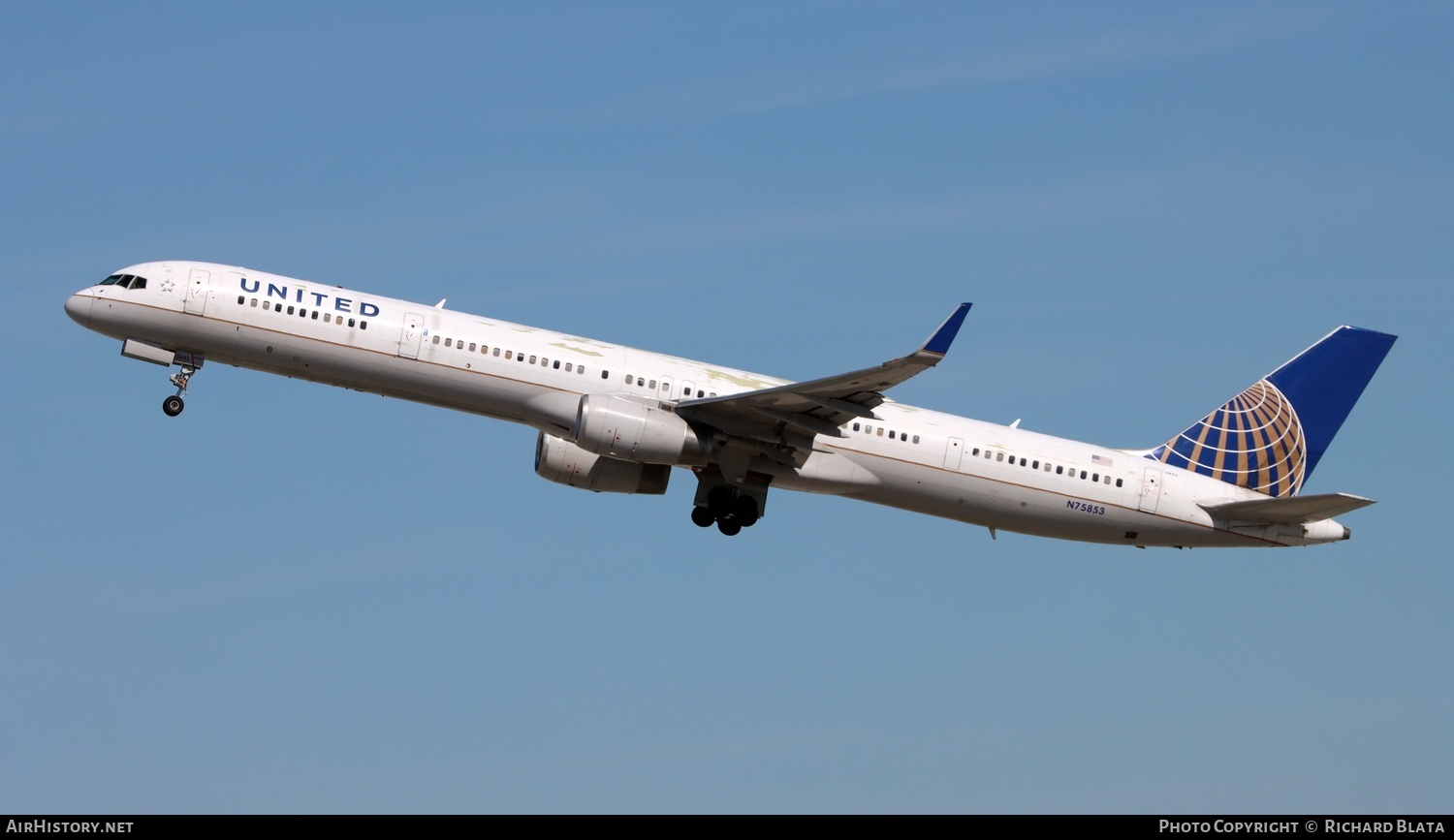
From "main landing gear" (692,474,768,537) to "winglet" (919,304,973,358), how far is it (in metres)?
9.02

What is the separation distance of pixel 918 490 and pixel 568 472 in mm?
9659

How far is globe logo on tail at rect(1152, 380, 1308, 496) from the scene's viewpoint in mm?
48031

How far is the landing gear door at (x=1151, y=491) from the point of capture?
4588cm

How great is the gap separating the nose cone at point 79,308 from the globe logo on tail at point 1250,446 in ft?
96.8

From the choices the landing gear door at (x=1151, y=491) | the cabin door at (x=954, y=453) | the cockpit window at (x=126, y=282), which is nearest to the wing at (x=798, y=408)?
the cabin door at (x=954, y=453)

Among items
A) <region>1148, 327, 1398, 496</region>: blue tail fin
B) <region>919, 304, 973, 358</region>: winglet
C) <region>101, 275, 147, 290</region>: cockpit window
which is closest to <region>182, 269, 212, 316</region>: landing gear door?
<region>101, 275, 147, 290</region>: cockpit window

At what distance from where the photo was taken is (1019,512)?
1774 inches

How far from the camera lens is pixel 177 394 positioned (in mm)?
42469

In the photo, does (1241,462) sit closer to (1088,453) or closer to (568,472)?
(1088,453)

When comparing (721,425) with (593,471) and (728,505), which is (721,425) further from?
(593,471)

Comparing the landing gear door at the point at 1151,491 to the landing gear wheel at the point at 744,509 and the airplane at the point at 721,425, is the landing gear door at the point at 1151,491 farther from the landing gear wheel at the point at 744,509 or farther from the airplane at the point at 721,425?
the landing gear wheel at the point at 744,509

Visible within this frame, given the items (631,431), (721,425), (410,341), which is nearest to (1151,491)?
(721,425)
